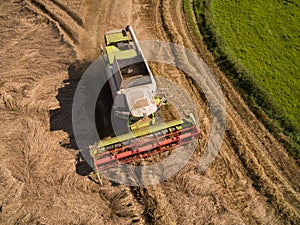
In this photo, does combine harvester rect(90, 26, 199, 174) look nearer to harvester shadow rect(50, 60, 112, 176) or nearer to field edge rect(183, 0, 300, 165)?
harvester shadow rect(50, 60, 112, 176)

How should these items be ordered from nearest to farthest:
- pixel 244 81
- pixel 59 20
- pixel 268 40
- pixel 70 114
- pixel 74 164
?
1. pixel 74 164
2. pixel 70 114
3. pixel 244 81
4. pixel 268 40
5. pixel 59 20

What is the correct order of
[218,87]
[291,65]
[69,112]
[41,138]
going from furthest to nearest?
[291,65] → [218,87] → [69,112] → [41,138]

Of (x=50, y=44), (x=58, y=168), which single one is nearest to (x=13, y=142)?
(x=58, y=168)

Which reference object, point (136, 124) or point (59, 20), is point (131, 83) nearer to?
point (136, 124)

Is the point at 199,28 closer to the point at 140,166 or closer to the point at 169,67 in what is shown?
the point at 169,67


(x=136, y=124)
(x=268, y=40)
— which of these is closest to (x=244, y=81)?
(x=268, y=40)

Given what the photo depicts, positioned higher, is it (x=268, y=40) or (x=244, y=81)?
(x=268, y=40)
